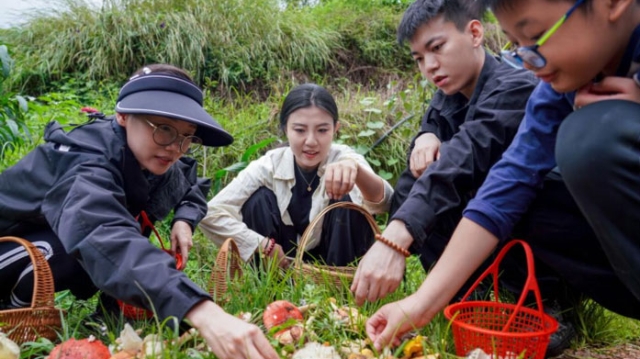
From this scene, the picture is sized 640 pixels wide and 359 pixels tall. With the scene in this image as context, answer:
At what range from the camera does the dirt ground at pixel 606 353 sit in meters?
2.00

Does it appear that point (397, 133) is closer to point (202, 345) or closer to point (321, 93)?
point (321, 93)

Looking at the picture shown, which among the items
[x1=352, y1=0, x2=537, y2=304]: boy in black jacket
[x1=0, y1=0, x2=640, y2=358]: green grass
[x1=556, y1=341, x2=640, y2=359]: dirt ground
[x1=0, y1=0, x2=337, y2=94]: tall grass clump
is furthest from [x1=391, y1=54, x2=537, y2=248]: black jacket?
[x1=0, y1=0, x2=337, y2=94]: tall grass clump

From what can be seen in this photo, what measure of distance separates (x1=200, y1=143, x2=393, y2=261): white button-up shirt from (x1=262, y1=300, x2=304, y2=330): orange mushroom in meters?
1.12

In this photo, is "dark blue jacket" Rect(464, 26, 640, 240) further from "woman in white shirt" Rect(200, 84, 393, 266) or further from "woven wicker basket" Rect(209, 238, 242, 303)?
"woman in white shirt" Rect(200, 84, 393, 266)

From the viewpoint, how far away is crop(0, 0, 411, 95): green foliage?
20.5 feet

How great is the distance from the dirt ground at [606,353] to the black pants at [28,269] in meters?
1.78

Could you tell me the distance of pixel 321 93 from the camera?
3.20 metres

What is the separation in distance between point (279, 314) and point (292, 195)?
138 cm

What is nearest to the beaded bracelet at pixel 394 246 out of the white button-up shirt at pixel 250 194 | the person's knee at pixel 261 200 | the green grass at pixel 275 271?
the green grass at pixel 275 271

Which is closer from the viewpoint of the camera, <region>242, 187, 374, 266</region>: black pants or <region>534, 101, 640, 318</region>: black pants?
<region>534, 101, 640, 318</region>: black pants

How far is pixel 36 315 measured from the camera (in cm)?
180

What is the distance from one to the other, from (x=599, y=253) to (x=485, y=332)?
1.56 feet

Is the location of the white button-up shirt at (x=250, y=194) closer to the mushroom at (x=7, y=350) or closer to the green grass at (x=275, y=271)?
the green grass at (x=275, y=271)

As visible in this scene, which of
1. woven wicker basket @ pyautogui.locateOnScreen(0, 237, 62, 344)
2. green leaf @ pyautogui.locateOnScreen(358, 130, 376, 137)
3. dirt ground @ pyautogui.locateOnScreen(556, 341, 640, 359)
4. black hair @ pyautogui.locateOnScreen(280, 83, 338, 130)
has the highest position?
black hair @ pyautogui.locateOnScreen(280, 83, 338, 130)
